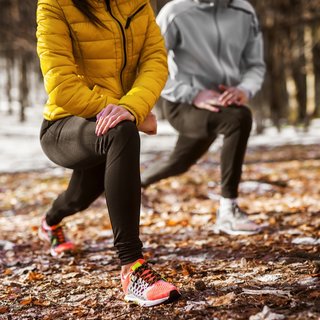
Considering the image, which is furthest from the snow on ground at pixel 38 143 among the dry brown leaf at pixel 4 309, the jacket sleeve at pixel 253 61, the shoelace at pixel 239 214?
the dry brown leaf at pixel 4 309

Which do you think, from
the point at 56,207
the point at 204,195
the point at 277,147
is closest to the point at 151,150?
the point at 277,147

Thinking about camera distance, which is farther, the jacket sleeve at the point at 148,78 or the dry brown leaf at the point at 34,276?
the dry brown leaf at the point at 34,276

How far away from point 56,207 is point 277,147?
9829 millimetres

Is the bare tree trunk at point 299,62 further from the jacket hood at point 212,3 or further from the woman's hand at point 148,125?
the woman's hand at point 148,125

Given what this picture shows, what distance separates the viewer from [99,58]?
11.4 feet

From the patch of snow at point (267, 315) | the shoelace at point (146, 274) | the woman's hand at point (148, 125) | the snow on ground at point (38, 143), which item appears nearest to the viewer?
the patch of snow at point (267, 315)

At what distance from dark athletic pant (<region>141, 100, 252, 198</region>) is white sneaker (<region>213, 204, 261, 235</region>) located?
5.8 inches

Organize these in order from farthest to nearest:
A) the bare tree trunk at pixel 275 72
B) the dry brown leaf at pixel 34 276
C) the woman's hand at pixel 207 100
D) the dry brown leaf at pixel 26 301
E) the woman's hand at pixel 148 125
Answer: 1. the bare tree trunk at pixel 275 72
2. the woman's hand at pixel 207 100
3. the dry brown leaf at pixel 34 276
4. the woman's hand at pixel 148 125
5. the dry brown leaf at pixel 26 301

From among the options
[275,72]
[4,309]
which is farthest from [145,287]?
[275,72]

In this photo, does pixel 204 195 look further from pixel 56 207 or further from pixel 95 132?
pixel 95 132

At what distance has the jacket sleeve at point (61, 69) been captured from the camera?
330cm

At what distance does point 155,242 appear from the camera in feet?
16.2

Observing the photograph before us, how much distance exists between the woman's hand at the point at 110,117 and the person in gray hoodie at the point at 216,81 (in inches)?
72.5

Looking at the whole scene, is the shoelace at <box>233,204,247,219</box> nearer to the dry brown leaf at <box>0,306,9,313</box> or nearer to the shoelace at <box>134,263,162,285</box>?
the shoelace at <box>134,263,162,285</box>
